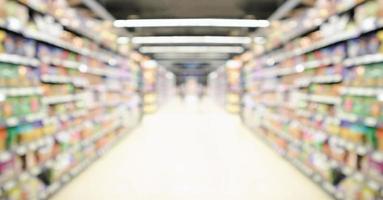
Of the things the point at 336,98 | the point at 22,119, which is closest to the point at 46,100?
the point at 22,119

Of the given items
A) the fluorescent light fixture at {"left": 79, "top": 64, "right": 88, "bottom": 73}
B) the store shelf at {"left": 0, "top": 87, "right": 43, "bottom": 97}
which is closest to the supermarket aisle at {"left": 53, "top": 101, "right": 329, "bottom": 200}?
the store shelf at {"left": 0, "top": 87, "right": 43, "bottom": 97}

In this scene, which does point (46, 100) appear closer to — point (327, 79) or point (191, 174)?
point (191, 174)

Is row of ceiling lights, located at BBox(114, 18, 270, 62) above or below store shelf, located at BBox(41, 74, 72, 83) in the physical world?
above

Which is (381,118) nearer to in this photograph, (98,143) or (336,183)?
(336,183)

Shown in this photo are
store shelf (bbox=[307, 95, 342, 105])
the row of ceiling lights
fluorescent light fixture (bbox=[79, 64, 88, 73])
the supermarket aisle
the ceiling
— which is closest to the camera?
store shelf (bbox=[307, 95, 342, 105])

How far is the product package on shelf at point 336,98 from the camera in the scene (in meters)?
2.84

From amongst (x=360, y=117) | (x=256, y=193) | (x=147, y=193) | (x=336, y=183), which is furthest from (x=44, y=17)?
(x=336, y=183)

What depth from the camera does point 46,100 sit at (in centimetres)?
353

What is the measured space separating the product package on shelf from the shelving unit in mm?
3330

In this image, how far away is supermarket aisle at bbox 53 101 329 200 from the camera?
3.64 meters

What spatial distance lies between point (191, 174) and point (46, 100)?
2.23 m

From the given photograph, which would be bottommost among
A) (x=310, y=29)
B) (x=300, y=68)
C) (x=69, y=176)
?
(x=69, y=176)

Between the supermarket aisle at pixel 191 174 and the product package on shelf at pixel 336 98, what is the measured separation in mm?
413

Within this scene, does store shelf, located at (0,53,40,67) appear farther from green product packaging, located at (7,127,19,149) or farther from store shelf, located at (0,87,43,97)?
green product packaging, located at (7,127,19,149)
